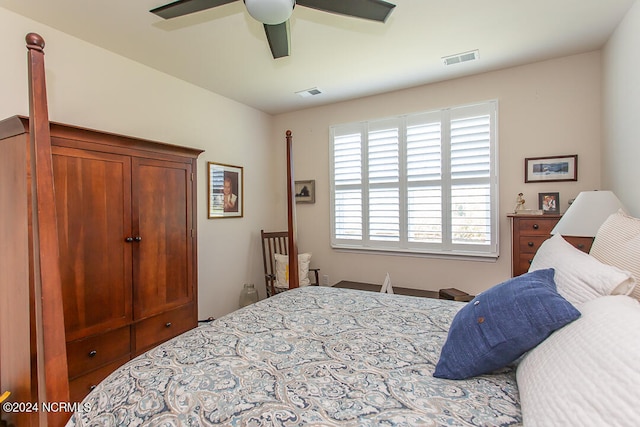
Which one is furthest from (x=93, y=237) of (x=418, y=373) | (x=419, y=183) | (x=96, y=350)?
(x=419, y=183)

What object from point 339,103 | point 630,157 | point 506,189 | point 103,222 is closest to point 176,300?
point 103,222

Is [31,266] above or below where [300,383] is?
above

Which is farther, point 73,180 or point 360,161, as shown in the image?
point 360,161

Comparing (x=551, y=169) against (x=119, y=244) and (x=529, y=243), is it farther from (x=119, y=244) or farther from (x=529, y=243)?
(x=119, y=244)

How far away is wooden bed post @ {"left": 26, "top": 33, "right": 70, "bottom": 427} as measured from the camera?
1041 mm

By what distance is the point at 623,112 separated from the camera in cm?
220

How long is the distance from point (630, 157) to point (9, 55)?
4266 mm

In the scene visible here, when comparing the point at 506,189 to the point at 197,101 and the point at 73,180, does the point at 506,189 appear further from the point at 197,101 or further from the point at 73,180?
the point at 73,180

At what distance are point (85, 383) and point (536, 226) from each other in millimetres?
3461

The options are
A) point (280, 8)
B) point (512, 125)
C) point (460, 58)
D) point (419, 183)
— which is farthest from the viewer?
point (419, 183)

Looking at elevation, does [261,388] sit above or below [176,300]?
above

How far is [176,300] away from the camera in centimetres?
251

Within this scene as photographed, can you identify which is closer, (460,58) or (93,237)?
(93,237)

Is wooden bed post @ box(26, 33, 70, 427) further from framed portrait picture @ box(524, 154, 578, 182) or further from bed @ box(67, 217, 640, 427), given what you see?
framed portrait picture @ box(524, 154, 578, 182)
